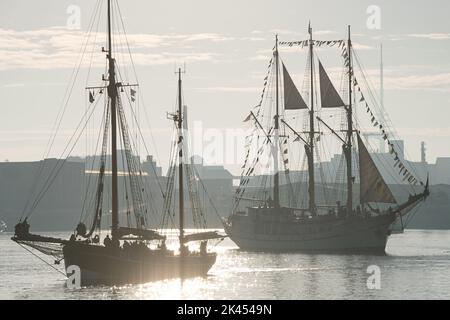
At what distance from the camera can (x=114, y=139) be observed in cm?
7769

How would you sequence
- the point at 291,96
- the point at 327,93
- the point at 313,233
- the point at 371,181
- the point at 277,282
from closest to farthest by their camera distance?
the point at 277,282
the point at 371,181
the point at 313,233
the point at 327,93
the point at 291,96

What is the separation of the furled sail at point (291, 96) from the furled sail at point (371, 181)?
41.3ft

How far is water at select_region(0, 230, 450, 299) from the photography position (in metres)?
72.4

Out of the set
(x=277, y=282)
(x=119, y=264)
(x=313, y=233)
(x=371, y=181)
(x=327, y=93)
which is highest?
(x=327, y=93)

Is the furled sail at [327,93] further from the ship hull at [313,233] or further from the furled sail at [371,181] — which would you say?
the ship hull at [313,233]

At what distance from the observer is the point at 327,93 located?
13350 cm

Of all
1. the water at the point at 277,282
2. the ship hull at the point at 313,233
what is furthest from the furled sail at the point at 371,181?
the water at the point at 277,282

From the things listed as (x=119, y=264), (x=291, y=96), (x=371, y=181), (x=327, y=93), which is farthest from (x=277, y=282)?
(x=291, y=96)

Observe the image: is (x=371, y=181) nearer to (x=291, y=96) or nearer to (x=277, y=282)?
(x=291, y=96)

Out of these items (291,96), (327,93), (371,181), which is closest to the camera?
(371,181)

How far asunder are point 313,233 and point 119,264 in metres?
58.3

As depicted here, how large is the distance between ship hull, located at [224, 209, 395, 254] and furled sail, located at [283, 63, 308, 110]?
12.8 meters
